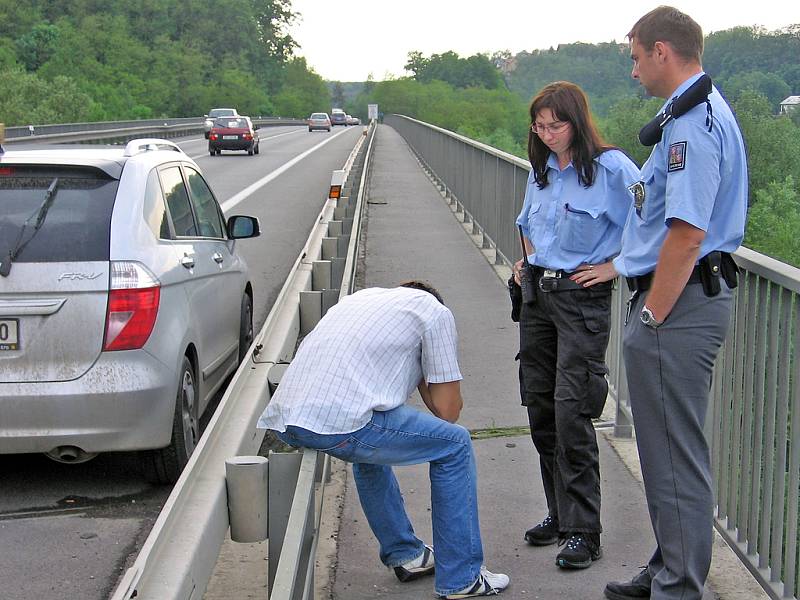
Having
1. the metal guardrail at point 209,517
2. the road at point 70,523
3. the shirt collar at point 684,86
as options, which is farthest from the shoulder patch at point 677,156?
the road at point 70,523

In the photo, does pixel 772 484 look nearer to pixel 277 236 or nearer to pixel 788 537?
pixel 788 537

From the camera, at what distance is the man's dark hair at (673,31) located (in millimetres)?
3662

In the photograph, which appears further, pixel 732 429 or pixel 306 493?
pixel 732 429

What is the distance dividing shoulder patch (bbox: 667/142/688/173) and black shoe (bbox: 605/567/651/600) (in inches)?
59.7

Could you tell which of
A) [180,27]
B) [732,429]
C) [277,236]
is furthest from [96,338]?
[180,27]

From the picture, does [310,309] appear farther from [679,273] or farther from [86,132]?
[86,132]

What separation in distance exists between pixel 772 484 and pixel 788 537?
0.63 feet

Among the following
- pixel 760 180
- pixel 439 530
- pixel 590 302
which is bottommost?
pixel 760 180

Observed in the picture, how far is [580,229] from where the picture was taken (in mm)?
4637

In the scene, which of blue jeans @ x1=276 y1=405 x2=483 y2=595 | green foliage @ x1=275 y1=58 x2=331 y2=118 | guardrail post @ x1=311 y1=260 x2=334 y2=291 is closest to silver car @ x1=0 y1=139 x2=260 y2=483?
guardrail post @ x1=311 y1=260 x2=334 y2=291

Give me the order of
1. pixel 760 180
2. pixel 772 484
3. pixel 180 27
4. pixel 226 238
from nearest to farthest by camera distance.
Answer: pixel 772 484 < pixel 226 238 < pixel 760 180 < pixel 180 27

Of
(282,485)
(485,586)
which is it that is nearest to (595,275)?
(485,586)

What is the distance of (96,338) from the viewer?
5.32 m

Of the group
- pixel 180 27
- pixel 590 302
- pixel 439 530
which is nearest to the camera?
pixel 439 530
